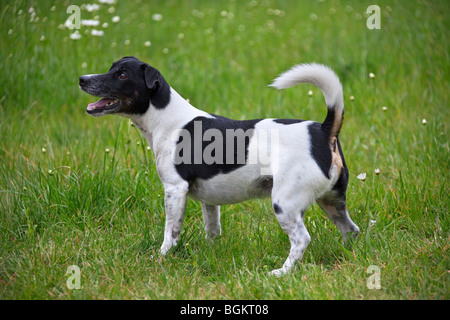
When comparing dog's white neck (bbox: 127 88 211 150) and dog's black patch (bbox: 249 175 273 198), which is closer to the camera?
dog's black patch (bbox: 249 175 273 198)

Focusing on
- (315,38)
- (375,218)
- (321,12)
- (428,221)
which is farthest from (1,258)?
(321,12)

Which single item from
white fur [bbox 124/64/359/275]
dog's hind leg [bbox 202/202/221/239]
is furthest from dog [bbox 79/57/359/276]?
dog's hind leg [bbox 202/202/221/239]

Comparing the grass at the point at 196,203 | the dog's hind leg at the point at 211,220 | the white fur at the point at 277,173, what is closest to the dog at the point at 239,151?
the white fur at the point at 277,173

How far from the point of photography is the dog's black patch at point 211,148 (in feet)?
10.8

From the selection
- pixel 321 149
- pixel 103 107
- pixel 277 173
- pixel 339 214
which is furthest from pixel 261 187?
pixel 103 107

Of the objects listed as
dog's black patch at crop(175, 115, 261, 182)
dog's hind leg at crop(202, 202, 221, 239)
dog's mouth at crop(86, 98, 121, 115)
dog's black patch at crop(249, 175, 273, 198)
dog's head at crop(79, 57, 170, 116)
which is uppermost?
dog's head at crop(79, 57, 170, 116)

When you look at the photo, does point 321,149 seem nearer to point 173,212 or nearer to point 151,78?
point 173,212

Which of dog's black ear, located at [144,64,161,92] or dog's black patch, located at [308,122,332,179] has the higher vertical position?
dog's black ear, located at [144,64,161,92]

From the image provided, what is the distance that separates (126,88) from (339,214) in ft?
5.49

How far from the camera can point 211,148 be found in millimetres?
3324

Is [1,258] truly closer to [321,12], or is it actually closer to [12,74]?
[12,74]

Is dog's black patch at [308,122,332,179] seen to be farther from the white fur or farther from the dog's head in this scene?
the dog's head

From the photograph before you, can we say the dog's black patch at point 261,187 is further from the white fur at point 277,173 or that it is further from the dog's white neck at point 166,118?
the dog's white neck at point 166,118

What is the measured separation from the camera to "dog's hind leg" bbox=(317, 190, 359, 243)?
3.38m
